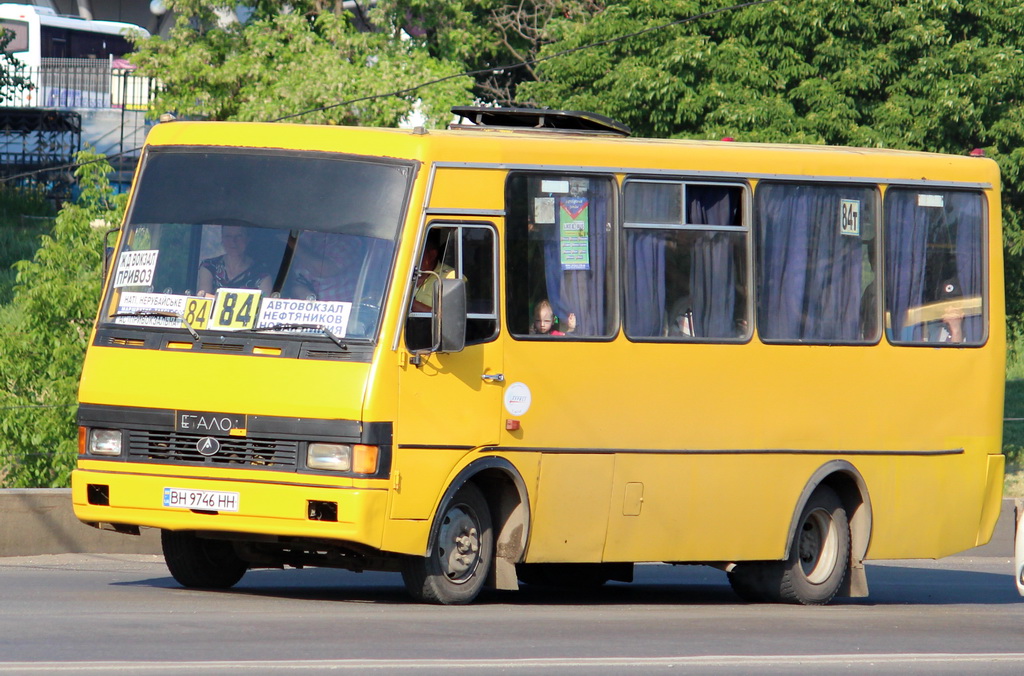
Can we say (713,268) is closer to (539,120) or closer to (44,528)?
(539,120)

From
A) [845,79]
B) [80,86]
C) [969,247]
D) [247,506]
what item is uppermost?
[80,86]

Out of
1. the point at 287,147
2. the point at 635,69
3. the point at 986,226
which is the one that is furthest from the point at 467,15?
the point at 287,147

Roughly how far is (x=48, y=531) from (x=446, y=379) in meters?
4.51

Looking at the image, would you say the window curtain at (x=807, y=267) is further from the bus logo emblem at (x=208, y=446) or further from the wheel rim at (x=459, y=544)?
the bus logo emblem at (x=208, y=446)

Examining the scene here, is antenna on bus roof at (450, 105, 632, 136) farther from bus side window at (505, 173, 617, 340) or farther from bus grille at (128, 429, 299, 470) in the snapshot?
bus grille at (128, 429, 299, 470)

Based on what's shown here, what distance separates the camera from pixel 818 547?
1273cm

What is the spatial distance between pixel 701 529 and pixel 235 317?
11.7ft

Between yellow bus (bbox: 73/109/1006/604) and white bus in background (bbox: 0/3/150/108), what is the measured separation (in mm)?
37115

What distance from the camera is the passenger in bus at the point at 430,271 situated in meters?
10.2

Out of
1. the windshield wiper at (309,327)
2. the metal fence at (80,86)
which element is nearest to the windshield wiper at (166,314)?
the windshield wiper at (309,327)

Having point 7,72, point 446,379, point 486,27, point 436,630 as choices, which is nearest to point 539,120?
point 446,379

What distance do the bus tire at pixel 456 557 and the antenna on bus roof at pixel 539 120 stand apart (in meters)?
2.91

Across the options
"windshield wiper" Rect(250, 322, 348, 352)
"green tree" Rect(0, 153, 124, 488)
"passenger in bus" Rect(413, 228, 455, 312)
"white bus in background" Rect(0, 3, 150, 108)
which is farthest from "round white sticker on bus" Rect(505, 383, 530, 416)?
"white bus in background" Rect(0, 3, 150, 108)

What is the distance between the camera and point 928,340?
1294cm
